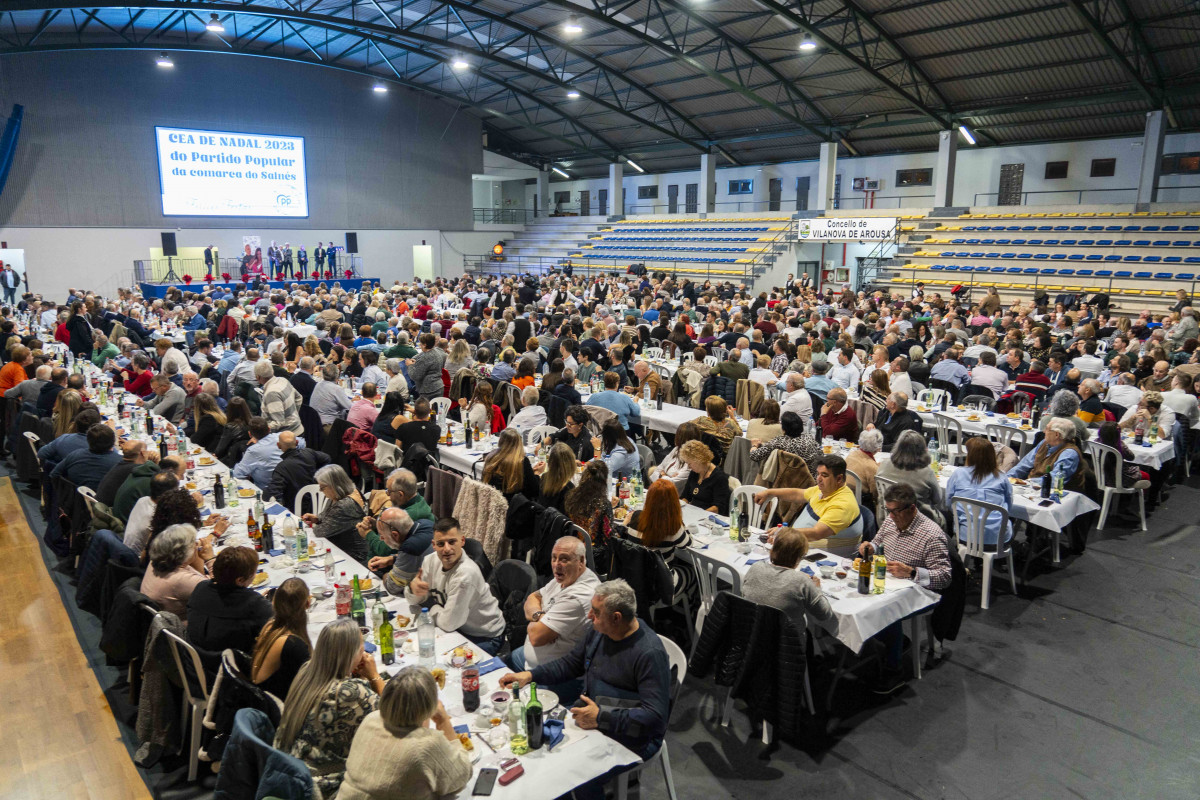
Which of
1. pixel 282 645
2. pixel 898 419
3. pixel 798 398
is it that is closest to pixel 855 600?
pixel 282 645

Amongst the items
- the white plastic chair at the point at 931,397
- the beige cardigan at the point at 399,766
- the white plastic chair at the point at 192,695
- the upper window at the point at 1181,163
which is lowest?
the white plastic chair at the point at 192,695

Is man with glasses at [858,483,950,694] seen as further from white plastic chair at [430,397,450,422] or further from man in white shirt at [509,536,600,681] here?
white plastic chair at [430,397,450,422]

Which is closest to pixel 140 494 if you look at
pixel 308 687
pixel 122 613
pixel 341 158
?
pixel 122 613

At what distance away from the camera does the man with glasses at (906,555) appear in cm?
459

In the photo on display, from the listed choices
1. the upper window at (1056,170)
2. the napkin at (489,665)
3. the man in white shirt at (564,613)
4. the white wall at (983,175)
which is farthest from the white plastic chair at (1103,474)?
the upper window at (1056,170)

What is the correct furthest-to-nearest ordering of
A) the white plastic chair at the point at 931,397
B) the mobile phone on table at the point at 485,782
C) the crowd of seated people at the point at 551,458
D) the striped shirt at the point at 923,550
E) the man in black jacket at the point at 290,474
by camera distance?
1. the white plastic chair at the point at 931,397
2. the man in black jacket at the point at 290,474
3. the striped shirt at the point at 923,550
4. the crowd of seated people at the point at 551,458
5. the mobile phone on table at the point at 485,782

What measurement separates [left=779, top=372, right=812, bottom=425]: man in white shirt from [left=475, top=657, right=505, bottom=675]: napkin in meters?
4.91

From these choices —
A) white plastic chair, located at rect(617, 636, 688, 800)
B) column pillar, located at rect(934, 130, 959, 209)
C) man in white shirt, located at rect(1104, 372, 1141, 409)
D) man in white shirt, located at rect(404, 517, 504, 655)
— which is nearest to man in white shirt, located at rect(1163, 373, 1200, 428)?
man in white shirt, located at rect(1104, 372, 1141, 409)

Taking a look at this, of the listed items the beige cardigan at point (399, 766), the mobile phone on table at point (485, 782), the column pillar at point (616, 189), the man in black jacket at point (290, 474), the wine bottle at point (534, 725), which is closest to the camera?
the beige cardigan at point (399, 766)

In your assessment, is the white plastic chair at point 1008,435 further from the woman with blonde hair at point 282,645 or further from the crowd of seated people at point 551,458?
the woman with blonde hair at point 282,645

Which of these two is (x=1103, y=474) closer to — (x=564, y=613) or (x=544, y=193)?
(x=564, y=613)

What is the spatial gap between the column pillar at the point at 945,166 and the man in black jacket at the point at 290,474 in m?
22.4

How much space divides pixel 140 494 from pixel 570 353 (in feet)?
19.3

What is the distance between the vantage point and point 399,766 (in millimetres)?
2598
